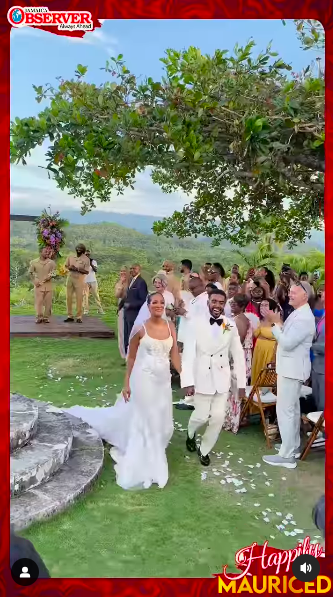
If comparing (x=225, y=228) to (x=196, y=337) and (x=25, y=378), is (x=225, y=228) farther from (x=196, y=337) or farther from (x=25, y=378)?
(x=25, y=378)

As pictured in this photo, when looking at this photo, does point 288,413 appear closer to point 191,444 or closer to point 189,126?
point 191,444

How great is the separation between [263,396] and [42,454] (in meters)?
2.38

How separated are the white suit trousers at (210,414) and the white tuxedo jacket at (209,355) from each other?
9cm

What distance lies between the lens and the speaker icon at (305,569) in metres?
3.11

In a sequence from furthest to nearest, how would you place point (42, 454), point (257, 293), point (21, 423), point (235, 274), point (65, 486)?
1. point (235, 274)
2. point (257, 293)
3. point (21, 423)
4. point (42, 454)
5. point (65, 486)

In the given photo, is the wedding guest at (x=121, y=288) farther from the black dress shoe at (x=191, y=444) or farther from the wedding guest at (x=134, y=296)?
the black dress shoe at (x=191, y=444)

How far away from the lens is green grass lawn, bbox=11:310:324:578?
11.1ft

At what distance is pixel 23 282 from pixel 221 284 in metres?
2.45

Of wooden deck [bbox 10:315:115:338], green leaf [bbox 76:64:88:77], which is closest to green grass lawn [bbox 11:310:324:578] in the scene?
green leaf [bbox 76:64:88:77]

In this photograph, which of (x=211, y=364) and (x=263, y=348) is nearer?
(x=211, y=364)

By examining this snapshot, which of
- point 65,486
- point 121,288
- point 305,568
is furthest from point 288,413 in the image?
point 121,288

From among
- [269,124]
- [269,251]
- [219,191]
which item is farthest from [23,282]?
[269,251]

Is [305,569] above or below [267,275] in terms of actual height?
below

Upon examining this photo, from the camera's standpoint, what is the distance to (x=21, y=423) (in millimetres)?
4352
